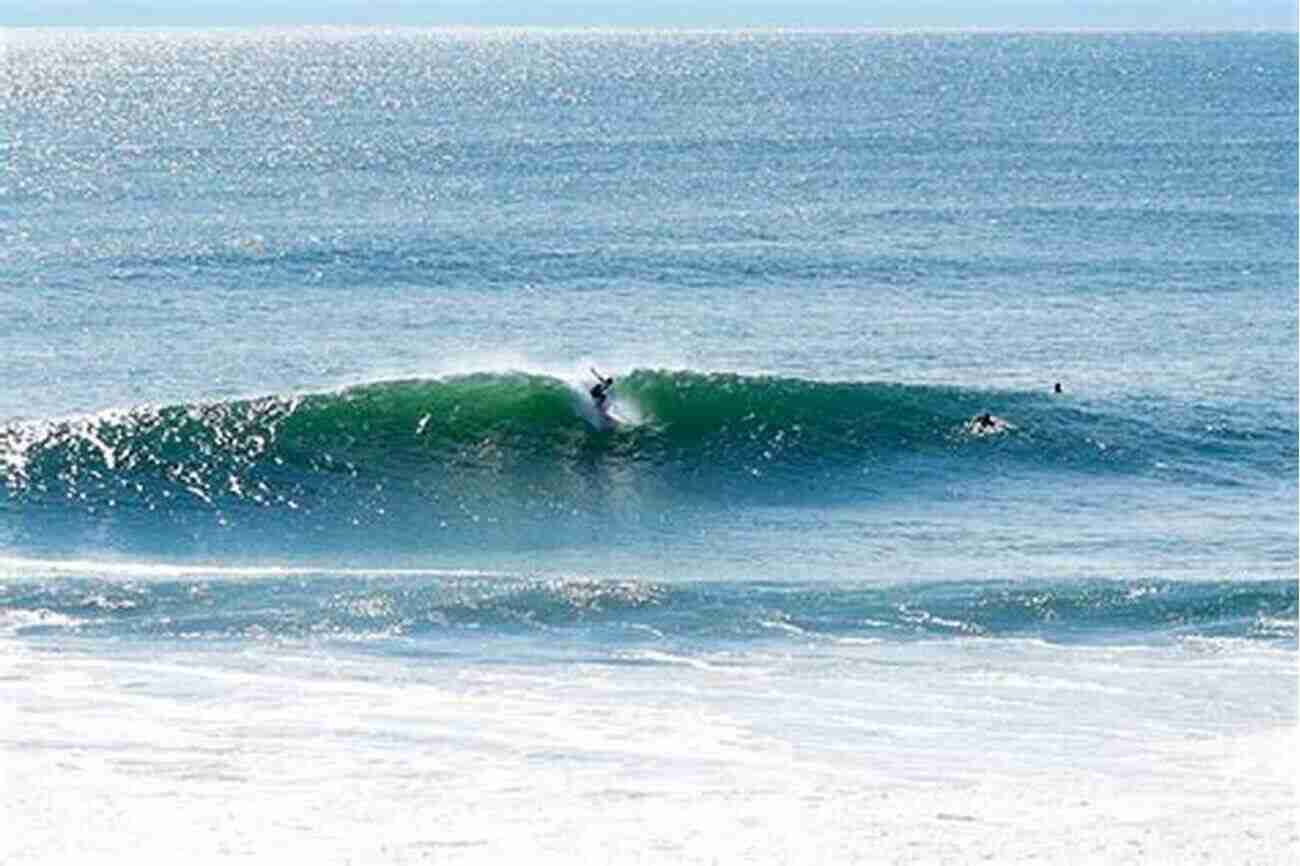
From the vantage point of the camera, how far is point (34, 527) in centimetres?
3666

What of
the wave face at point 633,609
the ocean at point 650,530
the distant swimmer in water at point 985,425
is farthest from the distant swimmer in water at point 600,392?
the wave face at point 633,609

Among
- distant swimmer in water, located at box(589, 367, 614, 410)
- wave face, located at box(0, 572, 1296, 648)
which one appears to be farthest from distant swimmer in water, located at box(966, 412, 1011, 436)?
wave face, located at box(0, 572, 1296, 648)

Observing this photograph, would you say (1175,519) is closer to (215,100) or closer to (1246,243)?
(1246,243)

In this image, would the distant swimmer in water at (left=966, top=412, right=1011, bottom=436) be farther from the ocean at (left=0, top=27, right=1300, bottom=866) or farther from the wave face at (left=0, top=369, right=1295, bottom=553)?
the ocean at (left=0, top=27, right=1300, bottom=866)

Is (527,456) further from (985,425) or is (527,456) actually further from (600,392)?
(985,425)

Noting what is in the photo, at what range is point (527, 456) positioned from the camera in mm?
41438

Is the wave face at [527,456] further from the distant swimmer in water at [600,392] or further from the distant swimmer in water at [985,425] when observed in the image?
the distant swimmer in water at [600,392]

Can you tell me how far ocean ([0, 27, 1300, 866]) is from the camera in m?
21.6

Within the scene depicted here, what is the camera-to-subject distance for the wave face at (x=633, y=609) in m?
29.7

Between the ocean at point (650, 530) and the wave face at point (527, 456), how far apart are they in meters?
0.11

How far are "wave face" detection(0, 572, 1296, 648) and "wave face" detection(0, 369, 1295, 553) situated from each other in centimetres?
480

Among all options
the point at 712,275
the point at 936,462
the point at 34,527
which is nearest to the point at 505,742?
the point at 34,527

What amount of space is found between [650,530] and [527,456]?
4.39 m

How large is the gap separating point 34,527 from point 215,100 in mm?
130192
